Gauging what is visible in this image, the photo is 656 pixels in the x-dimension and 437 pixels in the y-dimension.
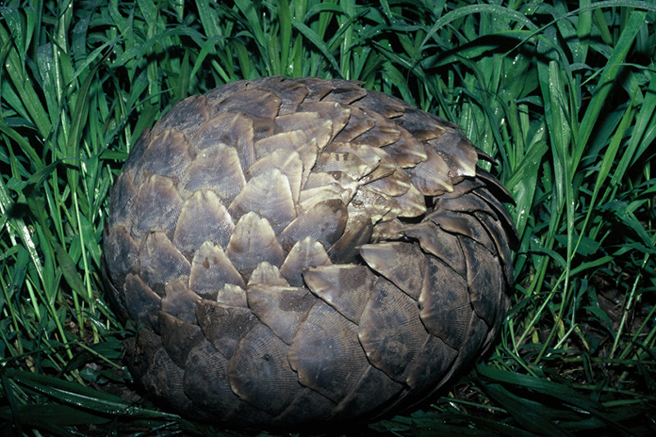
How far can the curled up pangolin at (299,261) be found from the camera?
1.61 metres

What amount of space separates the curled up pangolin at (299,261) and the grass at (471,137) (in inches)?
11.1

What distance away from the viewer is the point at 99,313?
2297 millimetres

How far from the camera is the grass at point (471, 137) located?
1979mm

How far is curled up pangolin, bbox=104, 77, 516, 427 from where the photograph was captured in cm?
161

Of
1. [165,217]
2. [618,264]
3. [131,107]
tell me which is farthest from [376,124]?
[618,264]

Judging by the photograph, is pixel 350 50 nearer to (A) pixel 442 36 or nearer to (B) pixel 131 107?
(A) pixel 442 36

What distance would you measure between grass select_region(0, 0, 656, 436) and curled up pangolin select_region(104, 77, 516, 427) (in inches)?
11.1

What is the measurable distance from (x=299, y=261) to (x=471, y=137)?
111cm

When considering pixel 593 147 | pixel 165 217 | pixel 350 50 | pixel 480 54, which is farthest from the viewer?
pixel 350 50

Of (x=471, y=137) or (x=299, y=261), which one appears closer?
(x=299, y=261)

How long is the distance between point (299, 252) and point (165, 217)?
38cm

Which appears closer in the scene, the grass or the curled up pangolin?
the curled up pangolin

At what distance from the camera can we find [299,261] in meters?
1.63

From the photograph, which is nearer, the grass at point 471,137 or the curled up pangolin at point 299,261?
the curled up pangolin at point 299,261
